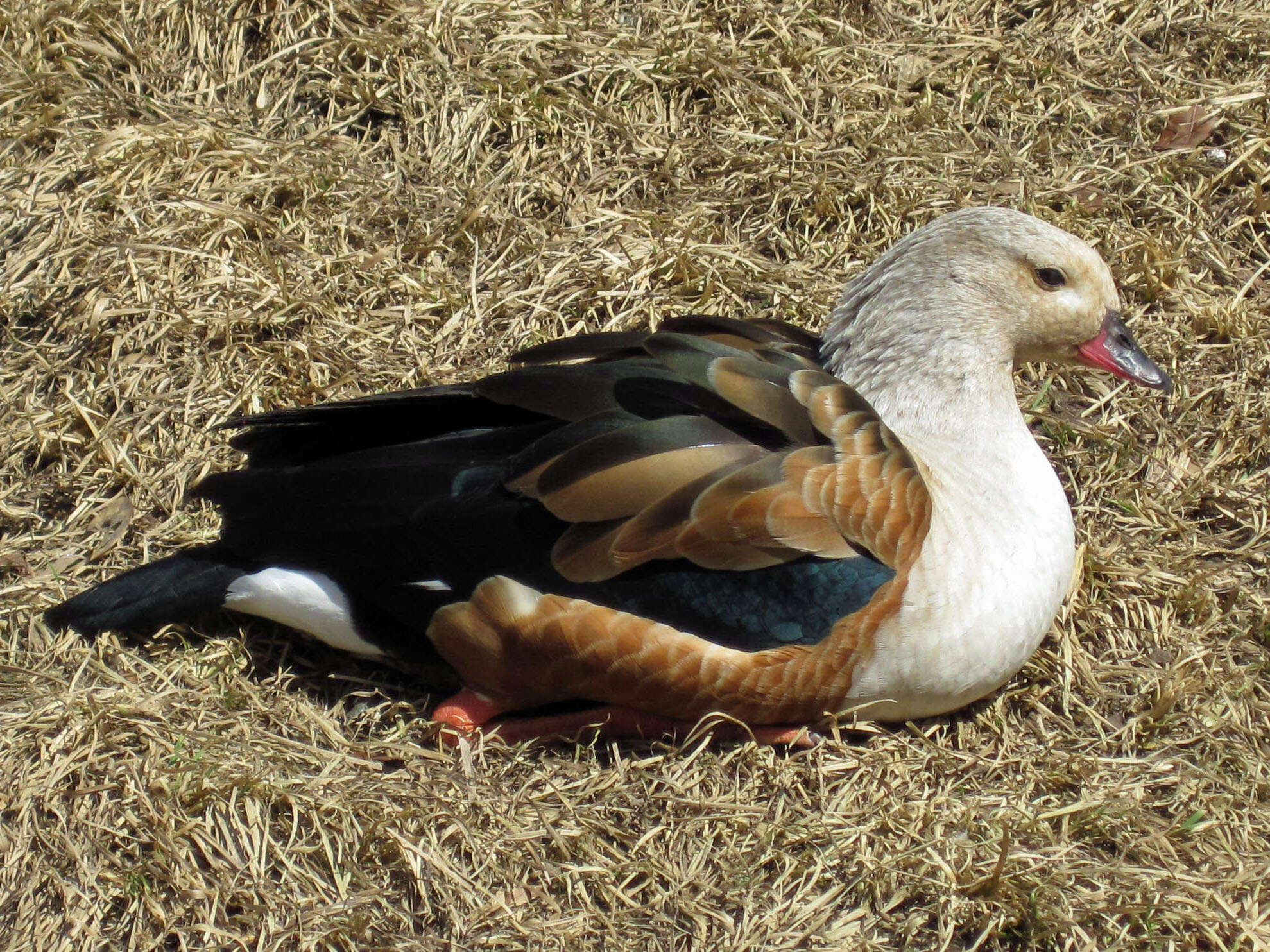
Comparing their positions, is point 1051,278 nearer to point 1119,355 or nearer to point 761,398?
point 1119,355

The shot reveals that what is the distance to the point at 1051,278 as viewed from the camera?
320cm

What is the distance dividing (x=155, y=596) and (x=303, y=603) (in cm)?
39

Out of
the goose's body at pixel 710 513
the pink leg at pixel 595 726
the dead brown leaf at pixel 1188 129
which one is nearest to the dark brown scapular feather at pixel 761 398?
the goose's body at pixel 710 513

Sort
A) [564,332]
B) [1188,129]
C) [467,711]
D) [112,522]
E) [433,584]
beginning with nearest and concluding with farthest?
[433,584], [467,711], [112,522], [564,332], [1188,129]

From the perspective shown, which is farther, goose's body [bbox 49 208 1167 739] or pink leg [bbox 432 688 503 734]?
pink leg [bbox 432 688 503 734]

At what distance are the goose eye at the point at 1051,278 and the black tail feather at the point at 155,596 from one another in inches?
81.3

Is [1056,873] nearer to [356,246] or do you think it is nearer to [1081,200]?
[1081,200]

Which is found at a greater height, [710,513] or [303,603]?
[710,513]

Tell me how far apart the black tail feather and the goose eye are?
2.06m

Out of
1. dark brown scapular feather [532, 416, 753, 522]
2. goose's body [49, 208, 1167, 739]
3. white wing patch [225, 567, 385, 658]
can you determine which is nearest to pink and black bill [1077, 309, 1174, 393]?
goose's body [49, 208, 1167, 739]

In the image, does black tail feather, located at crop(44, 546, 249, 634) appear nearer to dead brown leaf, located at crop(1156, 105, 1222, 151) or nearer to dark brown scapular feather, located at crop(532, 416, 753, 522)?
dark brown scapular feather, located at crop(532, 416, 753, 522)

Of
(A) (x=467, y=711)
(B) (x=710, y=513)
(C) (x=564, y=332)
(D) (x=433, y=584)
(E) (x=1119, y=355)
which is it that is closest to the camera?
(B) (x=710, y=513)

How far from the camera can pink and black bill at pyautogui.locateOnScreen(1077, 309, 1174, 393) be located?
3.32 metres

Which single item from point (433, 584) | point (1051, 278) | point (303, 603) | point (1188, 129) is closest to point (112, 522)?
point (303, 603)
